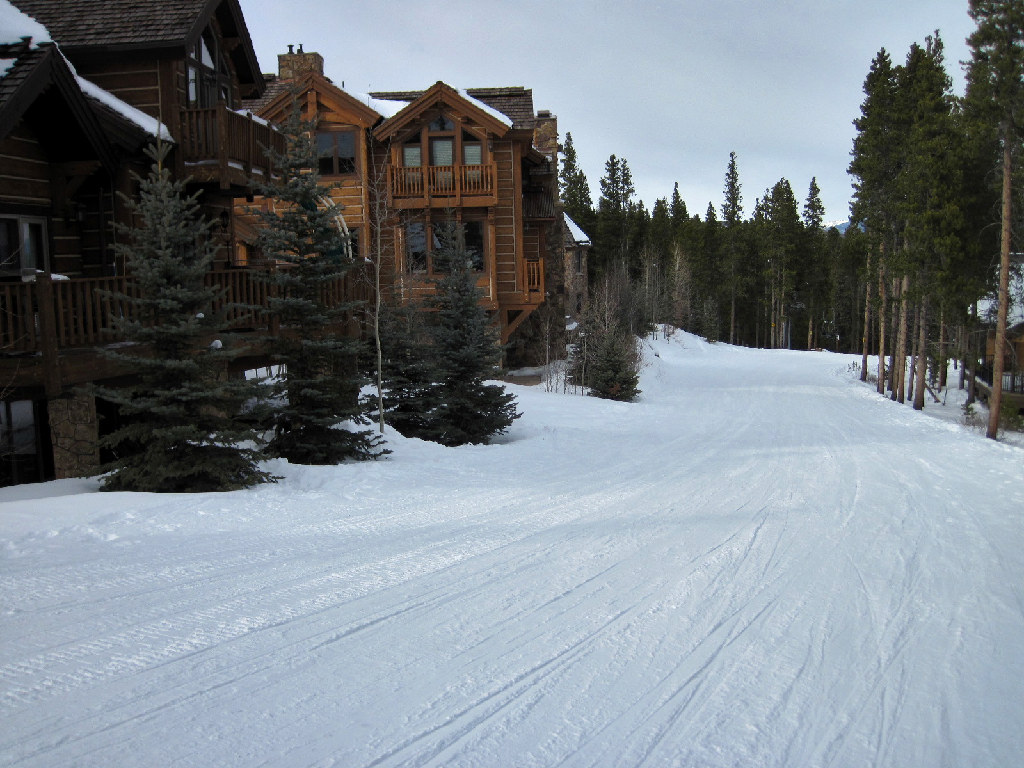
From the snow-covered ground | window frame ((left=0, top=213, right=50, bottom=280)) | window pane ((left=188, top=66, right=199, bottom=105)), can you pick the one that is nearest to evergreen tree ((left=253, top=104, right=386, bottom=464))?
the snow-covered ground

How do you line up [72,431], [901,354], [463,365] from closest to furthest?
[72,431] → [463,365] → [901,354]

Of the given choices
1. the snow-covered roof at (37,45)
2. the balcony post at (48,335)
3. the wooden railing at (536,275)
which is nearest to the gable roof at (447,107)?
the wooden railing at (536,275)

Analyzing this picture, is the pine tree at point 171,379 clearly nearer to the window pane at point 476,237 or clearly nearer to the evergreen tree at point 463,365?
the evergreen tree at point 463,365

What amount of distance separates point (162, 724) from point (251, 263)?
10672 millimetres

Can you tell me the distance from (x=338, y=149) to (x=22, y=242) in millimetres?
14191

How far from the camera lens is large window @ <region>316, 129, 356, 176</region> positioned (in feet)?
82.9

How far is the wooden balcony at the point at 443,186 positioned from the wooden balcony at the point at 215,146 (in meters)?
9.87

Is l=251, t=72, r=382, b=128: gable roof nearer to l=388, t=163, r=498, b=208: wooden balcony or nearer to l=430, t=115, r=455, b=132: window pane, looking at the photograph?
l=430, t=115, r=455, b=132: window pane

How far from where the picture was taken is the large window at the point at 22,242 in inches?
483

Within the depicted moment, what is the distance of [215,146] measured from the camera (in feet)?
46.9

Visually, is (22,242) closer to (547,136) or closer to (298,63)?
(298,63)

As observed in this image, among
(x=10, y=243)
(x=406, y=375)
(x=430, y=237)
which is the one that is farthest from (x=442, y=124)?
(x=10, y=243)

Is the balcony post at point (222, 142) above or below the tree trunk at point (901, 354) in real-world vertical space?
above

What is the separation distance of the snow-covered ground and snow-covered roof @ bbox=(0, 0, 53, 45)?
7161mm
